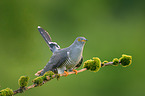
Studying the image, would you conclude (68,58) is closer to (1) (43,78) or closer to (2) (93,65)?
(2) (93,65)

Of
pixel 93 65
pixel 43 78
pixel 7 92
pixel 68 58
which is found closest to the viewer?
pixel 7 92

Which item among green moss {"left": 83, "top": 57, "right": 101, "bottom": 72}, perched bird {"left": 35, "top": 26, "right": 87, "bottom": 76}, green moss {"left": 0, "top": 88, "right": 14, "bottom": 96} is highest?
perched bird {"left": 35, "top": 26, "right": 87, "bottom": 76}

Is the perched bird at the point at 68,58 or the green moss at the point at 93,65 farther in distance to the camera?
the perched bird at the point at 68,58

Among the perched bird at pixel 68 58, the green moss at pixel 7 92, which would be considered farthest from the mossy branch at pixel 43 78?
the perched bird at pixel 68 58

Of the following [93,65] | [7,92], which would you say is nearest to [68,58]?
[93,65]

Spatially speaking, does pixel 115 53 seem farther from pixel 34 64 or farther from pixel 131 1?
pixel 131 1

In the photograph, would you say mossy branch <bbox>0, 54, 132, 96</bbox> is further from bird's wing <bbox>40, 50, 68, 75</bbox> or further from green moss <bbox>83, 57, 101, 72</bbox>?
bird's wing <bbox>40, 50, 68, 75</bbox>

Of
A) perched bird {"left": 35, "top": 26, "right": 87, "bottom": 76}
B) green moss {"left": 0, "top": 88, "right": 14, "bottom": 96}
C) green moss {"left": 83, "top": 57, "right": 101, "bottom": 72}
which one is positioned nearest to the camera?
green moss {"left": 0, "top": 88, "right": 14, "bottom": 96}

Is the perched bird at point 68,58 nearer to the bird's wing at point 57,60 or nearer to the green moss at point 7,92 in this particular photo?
the bird's wing at point 57,60

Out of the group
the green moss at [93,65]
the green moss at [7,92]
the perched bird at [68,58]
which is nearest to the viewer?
the green moss at [7,92]

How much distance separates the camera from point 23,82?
4.61 feet

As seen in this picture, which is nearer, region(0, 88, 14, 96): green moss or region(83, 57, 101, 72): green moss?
region(0, 88, 14, 96): green moss

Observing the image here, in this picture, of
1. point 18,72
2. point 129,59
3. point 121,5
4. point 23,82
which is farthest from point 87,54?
point 23,82

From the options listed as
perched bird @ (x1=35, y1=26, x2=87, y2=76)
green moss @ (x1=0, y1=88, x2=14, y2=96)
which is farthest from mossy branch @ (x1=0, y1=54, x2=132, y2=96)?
perched bird @ (x1=35, y1=26, x2=87, y2=76)
